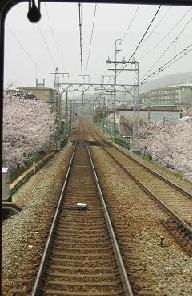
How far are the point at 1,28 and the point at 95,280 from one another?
15.9 feet

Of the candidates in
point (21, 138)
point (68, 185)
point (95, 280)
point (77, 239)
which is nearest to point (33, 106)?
point (21, 138)

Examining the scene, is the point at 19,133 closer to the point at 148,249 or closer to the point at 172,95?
the point at 148,249

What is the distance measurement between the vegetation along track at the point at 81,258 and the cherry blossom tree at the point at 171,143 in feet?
70.7

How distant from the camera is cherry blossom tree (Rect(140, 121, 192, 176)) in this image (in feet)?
117

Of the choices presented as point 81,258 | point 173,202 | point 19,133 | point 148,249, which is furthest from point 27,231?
point 19,133

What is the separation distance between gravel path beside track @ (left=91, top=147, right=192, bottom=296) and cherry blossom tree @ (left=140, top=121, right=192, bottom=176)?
18938 millimetres

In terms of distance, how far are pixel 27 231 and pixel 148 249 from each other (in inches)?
123

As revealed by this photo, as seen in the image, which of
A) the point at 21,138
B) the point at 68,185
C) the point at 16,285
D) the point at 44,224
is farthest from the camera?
the point at 21,138

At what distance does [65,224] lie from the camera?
12.1m

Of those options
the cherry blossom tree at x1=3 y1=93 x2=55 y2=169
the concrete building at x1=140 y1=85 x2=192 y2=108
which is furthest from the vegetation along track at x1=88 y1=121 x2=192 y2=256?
the concrete building at x1=140 y1=85 x2=192 y2=108

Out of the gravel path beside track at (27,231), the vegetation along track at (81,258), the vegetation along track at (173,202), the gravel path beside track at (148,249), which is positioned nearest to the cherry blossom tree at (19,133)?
the vegetation along track at (173,202)

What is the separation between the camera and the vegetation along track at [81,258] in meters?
7.36

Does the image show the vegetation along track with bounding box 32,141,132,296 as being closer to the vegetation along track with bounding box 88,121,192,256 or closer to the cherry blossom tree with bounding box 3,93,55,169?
the vegetation along track with bounding box 88,121,192,256

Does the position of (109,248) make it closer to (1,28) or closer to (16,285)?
(16,285)
